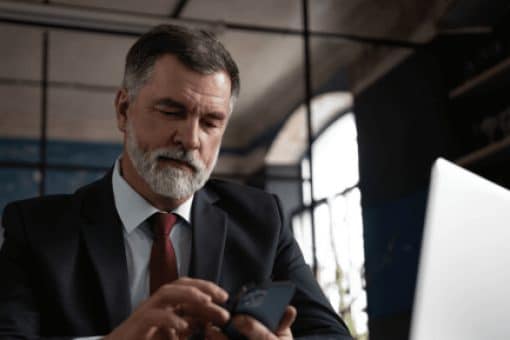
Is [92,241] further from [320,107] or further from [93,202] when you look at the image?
[320,107]

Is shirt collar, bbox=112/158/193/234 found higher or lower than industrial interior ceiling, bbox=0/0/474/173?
lower

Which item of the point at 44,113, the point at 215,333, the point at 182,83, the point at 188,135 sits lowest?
the point at 215,333

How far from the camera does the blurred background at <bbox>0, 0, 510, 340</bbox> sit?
15.6 ft

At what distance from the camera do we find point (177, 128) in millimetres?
1479

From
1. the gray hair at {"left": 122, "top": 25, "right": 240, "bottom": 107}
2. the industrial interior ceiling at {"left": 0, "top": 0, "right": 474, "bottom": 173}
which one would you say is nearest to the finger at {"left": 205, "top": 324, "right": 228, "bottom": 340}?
the gray hair at {"left": 122, "top": 25, "right": 240, "bottom": 107}

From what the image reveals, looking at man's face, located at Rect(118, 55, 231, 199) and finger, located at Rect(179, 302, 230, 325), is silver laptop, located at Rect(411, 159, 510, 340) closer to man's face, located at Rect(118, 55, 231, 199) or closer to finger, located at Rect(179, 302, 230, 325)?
finger, located at Rect(179, 302, 230, 325)

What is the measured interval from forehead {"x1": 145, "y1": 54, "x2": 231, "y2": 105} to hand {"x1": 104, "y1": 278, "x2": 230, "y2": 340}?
0.46m

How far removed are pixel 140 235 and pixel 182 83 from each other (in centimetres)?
32

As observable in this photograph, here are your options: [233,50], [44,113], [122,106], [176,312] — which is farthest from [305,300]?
[233,50]

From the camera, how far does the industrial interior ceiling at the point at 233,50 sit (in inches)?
186

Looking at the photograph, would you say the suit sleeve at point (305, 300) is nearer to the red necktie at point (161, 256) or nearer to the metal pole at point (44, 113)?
the red necktie at point (161, 256)

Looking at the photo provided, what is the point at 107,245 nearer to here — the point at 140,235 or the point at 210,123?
the point at 140,235

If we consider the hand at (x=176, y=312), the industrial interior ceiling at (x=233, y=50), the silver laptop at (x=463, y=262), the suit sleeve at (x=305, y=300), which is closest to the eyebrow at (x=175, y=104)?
the suit sleeve at (x=305, y=300)

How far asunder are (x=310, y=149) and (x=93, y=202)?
11.3 feet
